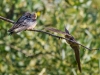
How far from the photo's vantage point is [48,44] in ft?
7.75

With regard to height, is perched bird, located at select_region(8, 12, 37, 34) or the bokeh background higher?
perched bird, located at select_region(8, 12, 37, 34)

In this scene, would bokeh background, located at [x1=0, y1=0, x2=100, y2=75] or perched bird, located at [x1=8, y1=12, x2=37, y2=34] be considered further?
bokeh background, located at [x1=0, y1=0, x2=100, y2=75]

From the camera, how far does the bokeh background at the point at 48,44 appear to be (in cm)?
225

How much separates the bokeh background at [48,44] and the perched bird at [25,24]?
4.06 ft

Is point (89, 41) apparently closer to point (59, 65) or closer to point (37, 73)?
point (59, 65)

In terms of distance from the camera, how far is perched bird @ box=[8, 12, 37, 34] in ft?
2.79

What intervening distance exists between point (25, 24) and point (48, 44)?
147 cm

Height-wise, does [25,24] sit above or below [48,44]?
above

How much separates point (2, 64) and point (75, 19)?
22.0 inches

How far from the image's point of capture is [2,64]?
2.32 m

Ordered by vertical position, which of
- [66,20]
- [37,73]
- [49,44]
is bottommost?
[37,73]

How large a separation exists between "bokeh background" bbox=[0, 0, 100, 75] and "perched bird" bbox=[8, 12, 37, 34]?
124 cm

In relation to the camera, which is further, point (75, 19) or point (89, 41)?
point (75, 19)

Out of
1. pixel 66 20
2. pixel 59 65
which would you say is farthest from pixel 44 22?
pixel 59 65
